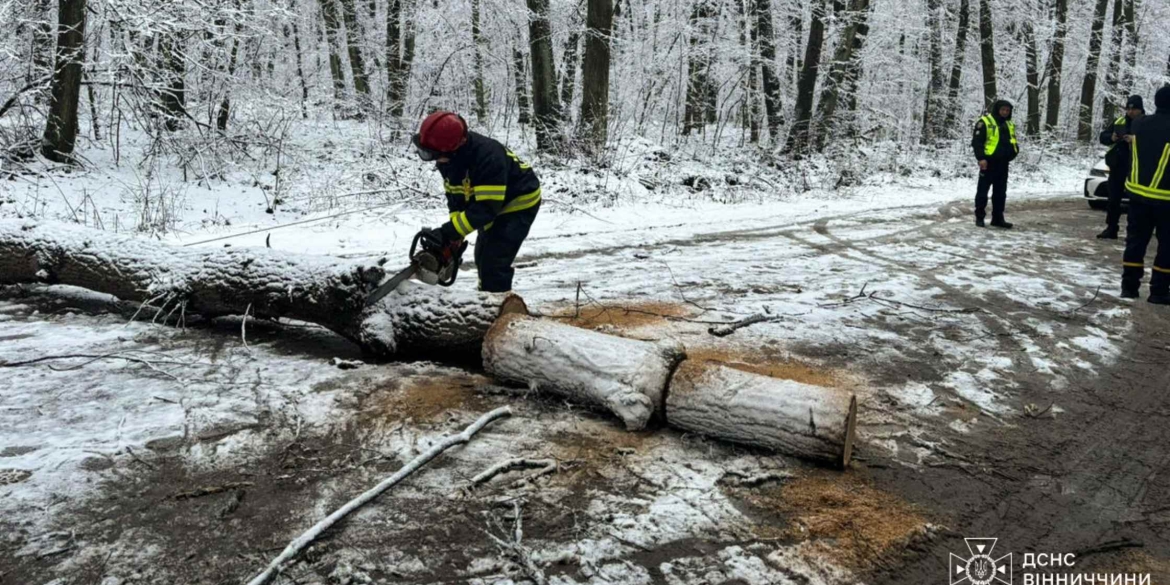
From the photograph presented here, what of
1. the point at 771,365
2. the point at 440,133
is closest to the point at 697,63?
the point at 440,133

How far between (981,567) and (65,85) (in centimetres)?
1444

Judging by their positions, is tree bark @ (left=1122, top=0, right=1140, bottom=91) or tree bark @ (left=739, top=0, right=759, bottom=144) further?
tree bark @ (left=1122, top=0, right=1140, bottom=91)

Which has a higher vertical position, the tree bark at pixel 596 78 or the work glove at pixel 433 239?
the tree bark at pixel 596 78

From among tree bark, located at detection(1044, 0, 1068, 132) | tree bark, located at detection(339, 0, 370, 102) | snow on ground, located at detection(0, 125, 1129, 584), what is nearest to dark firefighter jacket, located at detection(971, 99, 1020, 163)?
snow on ground, located at detection(0, 125, 1129, 584)

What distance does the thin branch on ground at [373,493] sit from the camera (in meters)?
2.75

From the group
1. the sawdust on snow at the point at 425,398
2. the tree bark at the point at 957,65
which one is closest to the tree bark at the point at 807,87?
the tree bark at the point at 957,65

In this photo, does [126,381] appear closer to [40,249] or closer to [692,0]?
[40,249]

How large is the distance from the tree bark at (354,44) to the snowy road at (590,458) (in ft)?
50.7

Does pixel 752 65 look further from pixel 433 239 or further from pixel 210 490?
pixel 210 490

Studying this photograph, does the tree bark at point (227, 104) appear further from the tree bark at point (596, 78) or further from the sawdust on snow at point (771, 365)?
the sawdust on snow at point (771, 365)

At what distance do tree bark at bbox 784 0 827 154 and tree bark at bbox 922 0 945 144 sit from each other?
25.9ft

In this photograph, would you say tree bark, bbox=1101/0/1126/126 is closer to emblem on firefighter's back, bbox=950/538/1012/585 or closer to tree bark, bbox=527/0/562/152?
tree bark, bbox=527/0/562/152

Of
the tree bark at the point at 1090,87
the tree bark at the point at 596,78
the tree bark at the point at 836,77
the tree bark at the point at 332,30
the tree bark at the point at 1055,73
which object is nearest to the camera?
the tree bark at the point at 596,78

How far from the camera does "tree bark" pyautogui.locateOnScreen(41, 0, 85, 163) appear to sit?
11.4m
